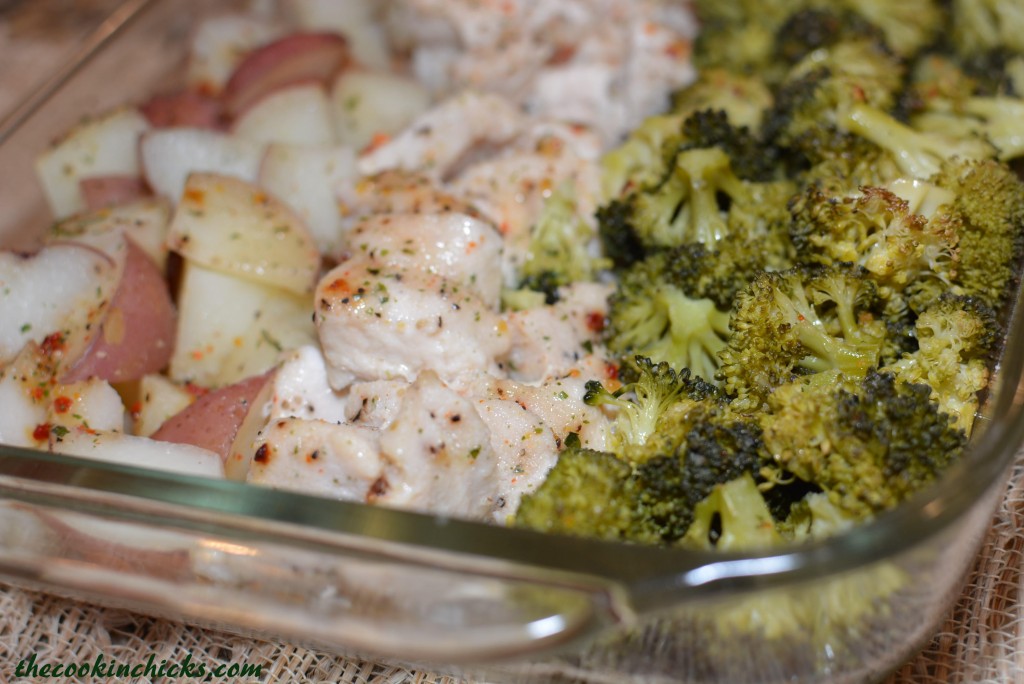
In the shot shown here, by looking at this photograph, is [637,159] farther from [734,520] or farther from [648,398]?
[734,520]

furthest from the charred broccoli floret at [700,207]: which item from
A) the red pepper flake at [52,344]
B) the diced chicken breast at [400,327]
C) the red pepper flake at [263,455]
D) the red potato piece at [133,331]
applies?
the red pepper flake at [52,344]

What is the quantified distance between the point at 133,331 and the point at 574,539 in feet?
4.76

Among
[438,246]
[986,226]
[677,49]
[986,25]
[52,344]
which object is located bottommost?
[986,25]

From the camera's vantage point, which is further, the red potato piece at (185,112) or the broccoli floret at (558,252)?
the red potato piece at (185,112)

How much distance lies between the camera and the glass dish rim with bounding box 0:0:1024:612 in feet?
4.10

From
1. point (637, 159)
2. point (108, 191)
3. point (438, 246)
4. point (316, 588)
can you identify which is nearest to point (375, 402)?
point (438, 246)

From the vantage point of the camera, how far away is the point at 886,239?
1903mm

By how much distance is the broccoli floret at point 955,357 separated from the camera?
1.76m

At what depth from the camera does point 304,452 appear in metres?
1.74

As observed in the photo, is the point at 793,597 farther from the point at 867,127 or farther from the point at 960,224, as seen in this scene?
the point at 867,127

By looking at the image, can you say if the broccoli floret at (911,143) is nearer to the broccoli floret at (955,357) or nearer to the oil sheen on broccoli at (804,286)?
the oil sheen on broccoli at (804,286)

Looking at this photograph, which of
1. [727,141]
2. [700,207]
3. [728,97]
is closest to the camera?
[700,207]

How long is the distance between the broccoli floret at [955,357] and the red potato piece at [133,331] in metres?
1.79

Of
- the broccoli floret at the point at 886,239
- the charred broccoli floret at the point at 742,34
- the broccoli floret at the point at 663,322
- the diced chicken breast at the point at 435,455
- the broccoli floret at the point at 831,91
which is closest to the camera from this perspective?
the diced chicken breast at the point at 435,455
